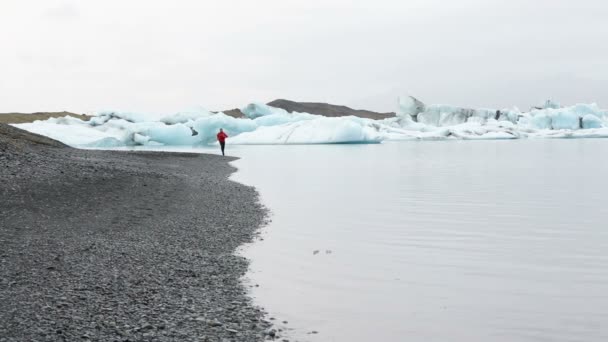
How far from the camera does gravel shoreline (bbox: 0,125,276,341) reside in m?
5.64

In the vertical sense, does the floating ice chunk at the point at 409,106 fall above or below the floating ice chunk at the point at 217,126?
above

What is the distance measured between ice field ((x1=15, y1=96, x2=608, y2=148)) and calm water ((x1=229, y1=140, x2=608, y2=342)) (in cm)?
3886

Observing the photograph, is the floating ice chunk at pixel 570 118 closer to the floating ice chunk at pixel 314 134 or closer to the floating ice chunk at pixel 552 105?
the floating ice chunk at pixel 552 105

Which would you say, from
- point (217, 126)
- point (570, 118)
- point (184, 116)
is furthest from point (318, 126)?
point (570, 118)

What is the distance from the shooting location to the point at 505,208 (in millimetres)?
15117

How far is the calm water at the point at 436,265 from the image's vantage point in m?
6.15

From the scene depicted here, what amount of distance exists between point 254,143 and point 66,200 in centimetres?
4900

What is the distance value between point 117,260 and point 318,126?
167 ft

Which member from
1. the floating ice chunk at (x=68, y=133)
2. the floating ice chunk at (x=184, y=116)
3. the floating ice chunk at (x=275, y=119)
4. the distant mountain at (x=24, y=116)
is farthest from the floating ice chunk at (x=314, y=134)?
the distant mountain at (x=24, y=116)

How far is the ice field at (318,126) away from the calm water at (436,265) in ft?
128

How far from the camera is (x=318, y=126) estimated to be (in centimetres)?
5872

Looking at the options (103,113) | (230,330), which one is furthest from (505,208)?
(103,113)

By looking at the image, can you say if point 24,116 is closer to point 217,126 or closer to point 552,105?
point 217,126

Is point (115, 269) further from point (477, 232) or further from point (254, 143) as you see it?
point (254, 143)
